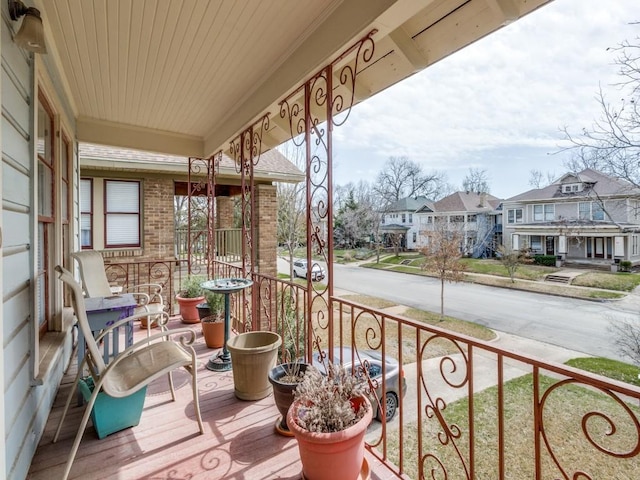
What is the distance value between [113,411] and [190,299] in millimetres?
2566

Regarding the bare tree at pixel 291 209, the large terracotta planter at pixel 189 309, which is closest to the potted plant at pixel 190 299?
the large terracotta planter at pixel 189 309

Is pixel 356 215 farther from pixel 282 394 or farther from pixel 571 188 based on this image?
pixel 282 394

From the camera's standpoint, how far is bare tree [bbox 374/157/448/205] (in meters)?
35.3

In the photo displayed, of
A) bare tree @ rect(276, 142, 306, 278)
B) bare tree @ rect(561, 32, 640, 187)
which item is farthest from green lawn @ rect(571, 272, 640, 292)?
A: bare tree @ rect(276, 142, 306, 278)

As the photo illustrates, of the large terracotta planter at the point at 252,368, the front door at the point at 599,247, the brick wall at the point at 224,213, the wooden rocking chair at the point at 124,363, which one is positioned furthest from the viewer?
the front door at the point at 599,247

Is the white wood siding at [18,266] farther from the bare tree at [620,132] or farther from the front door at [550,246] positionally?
the front door at [550,246]

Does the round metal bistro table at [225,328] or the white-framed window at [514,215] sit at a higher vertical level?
the white-framed window at [514,215]

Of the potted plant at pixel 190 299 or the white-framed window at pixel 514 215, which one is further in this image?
the white-framed window at pixel 514 215

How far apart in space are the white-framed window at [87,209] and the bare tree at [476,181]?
31620mm

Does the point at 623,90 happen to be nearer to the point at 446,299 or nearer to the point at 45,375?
the point at 45,375

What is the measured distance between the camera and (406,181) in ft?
121

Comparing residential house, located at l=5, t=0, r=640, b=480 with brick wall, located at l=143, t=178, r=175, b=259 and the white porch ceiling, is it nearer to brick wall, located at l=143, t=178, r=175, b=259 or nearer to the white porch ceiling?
the white porch ceiling

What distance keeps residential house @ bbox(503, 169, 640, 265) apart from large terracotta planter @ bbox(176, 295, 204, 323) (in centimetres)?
2060

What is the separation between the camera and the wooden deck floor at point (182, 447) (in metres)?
1.84
